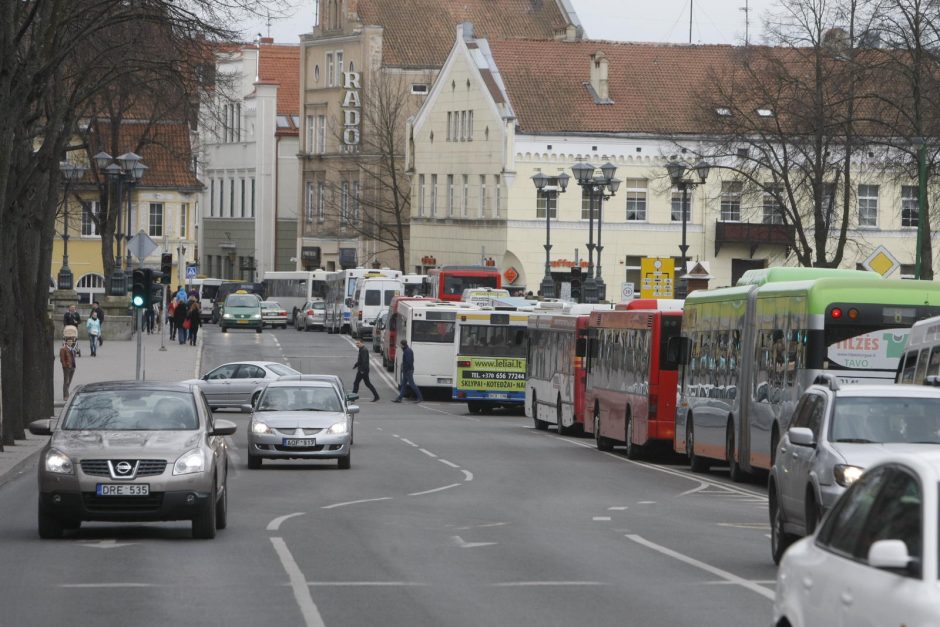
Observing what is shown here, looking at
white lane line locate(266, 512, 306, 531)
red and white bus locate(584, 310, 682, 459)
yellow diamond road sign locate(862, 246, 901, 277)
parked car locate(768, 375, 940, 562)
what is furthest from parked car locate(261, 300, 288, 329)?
parked car locate(768, 375, 940, 562)

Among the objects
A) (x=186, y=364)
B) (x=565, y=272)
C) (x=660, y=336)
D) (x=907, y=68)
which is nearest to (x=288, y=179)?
(x=565, y=272)

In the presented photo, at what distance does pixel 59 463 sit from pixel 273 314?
Result: 77.6 metres

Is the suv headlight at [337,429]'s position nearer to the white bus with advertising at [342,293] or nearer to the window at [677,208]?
→ the white bus with advertising at [342,293]

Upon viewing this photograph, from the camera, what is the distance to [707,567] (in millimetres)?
16344

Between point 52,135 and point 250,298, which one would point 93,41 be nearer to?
point 52,135

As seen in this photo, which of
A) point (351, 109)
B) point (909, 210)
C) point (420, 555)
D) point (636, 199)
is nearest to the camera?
point (420, 555)

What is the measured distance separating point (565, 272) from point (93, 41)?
5027 centimetres

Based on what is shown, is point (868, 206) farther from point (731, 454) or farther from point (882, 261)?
point (731, 454)

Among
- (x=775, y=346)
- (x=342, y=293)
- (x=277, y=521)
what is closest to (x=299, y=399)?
(x=775, y=346)

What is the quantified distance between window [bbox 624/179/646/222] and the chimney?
160 inches

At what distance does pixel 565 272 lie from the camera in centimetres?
8556

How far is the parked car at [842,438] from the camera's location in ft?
51.1

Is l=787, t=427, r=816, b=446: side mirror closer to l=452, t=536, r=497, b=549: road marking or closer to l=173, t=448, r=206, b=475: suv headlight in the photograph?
l=452, t=536, r=497, b=549: road marking

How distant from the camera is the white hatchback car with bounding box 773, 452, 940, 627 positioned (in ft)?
23.3
